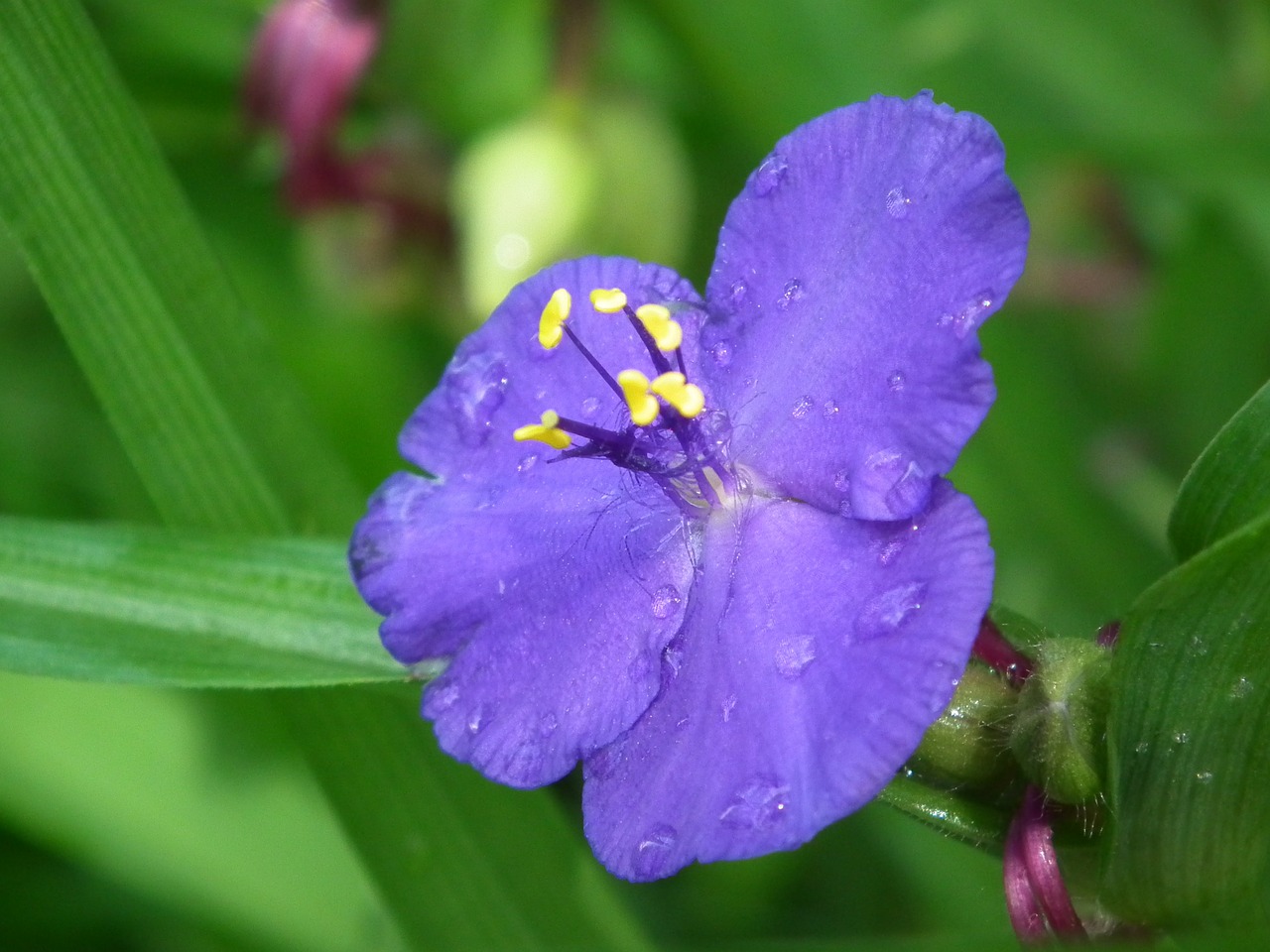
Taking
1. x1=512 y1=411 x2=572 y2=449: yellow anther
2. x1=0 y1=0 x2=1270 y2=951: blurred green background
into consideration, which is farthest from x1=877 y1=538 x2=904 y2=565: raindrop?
x1=0 y1=0 x2=1270 y2=951: blurred green background

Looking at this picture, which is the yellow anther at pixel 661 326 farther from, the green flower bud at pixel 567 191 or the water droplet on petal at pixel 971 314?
the green flower bud at pixel 567 191

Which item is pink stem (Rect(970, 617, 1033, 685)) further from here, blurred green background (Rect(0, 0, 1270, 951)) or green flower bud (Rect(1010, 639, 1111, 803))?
blurred green background (Rect(0, 0, 1270, 951))

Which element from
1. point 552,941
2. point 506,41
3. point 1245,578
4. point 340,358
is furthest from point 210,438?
point 506,41

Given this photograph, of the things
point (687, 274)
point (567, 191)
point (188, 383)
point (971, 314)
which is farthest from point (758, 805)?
point (687, 274)

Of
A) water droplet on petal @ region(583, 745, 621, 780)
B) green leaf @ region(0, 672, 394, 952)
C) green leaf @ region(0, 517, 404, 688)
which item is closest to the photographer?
water droplet on petal @ region(583, 745, 621, 780)

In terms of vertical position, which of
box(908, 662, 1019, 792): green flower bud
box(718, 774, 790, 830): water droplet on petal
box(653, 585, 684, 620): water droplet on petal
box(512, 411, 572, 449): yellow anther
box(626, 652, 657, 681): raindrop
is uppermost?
box(512, 411, 572, 449): yellow anther

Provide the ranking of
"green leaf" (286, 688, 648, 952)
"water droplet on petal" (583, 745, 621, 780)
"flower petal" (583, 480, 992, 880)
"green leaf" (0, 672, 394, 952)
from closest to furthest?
"flower petal" (583, 480, 992, 880) → "water droplet on petal" (583, 745, 621, 780) → "green leaf" (286, 688, 648, 952) → "green leaf" (0, 672, 394, 952)
